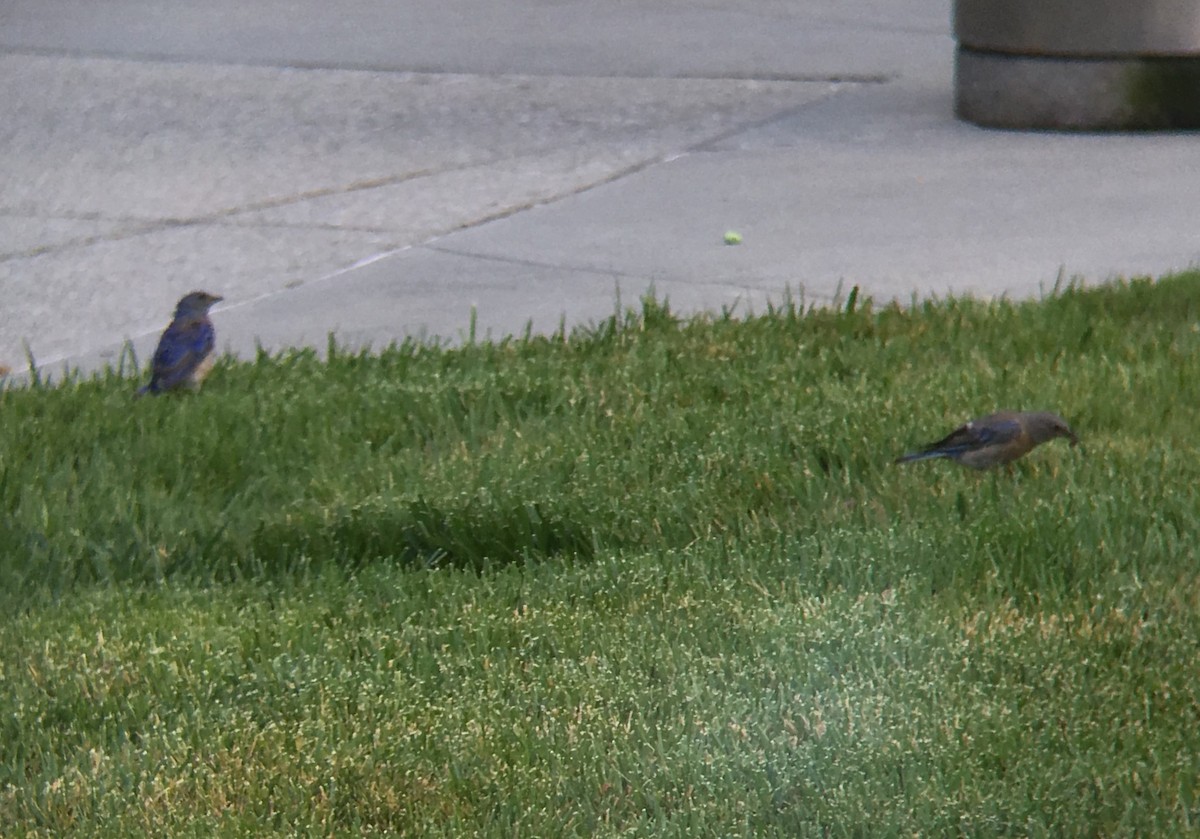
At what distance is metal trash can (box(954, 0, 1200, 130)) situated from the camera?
947 centimetres

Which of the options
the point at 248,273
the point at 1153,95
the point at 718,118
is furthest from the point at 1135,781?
the point at 718,118

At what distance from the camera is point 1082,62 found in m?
9.83

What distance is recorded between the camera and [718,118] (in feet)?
36.3

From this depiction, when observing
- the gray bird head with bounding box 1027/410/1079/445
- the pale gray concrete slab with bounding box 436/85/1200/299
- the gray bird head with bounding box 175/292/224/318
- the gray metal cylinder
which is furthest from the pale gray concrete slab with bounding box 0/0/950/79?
the gray bird head with bounding box 1027/410/1079/445

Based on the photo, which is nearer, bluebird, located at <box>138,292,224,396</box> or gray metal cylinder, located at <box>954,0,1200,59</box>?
bluebird, located at <box>138,292,224,396</box>

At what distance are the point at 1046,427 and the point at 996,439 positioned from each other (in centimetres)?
19

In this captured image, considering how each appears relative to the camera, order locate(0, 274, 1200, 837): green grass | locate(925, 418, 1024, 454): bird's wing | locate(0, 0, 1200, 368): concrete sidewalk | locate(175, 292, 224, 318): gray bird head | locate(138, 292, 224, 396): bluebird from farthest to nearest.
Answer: locate(0, 0, 1200, 368): concrete sidewalk → locate(175, 292, 224, 318): gray bird head → locate(138, 292, 224, 396): bluebird → locate(925, 418, 1024, 454): bird's wing → locate(0, 274, 1200, 837): green grass

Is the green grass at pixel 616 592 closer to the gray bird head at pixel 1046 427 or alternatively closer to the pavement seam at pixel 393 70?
the gray bird head at pixel 1046 427

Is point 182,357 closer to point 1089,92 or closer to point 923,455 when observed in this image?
point 923,455

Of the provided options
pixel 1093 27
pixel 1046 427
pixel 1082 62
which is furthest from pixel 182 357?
pixel 1082 62

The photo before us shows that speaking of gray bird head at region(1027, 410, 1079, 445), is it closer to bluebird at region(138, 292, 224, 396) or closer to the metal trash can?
bluebird at region(138, 292, 224, 396)

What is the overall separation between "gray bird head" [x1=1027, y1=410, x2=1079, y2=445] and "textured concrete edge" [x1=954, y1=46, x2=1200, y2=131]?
5.42m

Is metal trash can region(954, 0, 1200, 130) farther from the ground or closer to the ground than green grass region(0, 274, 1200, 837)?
farther from the ground

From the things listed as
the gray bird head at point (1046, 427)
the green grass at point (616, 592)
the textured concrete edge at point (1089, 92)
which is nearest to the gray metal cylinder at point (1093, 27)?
the textured concrete edge at point (1089, 92)
